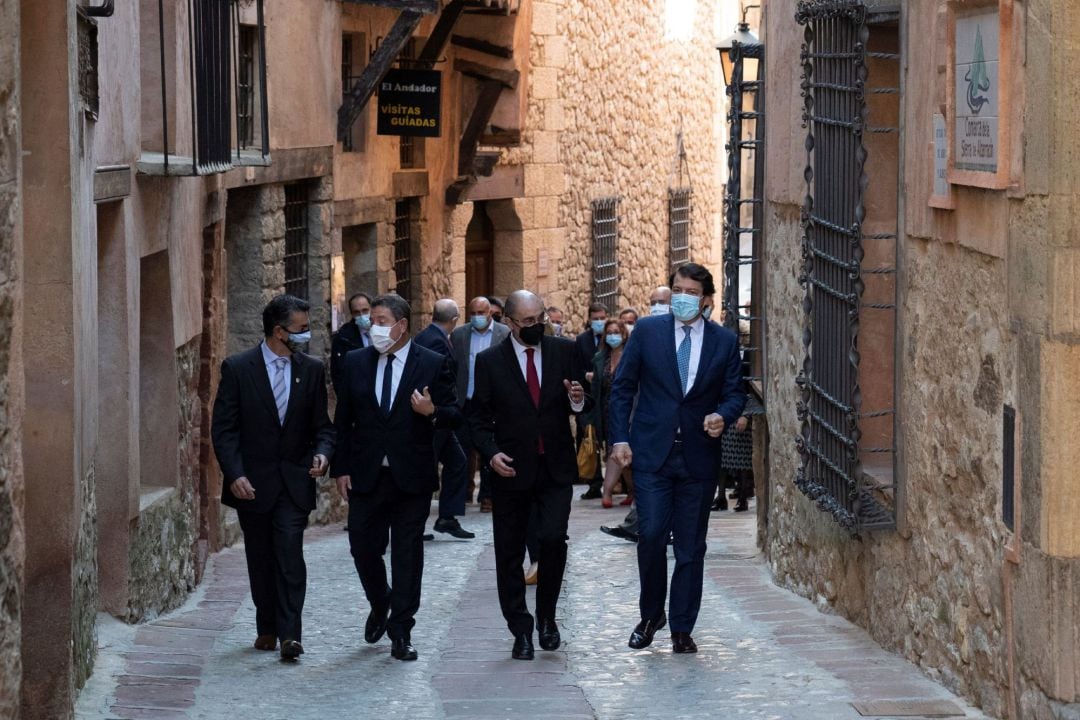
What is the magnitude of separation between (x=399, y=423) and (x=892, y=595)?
7.43 feet

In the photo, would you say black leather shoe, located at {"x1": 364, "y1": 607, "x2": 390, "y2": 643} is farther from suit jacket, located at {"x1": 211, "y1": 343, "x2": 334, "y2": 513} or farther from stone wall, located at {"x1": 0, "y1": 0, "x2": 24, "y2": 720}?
stone wall, located at {"x1": 0, "y1": 0, "x2": 24, "y2": 720}

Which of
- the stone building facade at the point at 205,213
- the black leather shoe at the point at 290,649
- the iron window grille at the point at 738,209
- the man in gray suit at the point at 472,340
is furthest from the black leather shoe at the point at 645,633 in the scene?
the man in gray suit at the point at 472,340

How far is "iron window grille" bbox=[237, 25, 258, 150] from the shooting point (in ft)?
44.3

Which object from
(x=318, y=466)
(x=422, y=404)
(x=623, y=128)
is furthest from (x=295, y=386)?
(x=623, y=128)

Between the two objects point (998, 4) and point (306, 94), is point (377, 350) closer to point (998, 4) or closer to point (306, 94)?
point (998, 4)

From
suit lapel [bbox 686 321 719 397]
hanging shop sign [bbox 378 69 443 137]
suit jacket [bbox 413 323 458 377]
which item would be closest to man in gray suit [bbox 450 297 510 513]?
suit jacket [bbox 413 323 458 377]

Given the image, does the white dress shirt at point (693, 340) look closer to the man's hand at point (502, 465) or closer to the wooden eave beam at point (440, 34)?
the man's hand at point (502, 465)

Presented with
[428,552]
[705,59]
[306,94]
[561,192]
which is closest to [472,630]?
[428,552]

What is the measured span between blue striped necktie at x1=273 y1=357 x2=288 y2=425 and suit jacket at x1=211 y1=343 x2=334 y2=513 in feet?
0.06

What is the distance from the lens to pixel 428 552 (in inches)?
479

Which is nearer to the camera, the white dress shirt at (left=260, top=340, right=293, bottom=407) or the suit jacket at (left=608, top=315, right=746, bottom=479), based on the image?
the suit jacket at (left=608, top=315, right=746, bottom=479)

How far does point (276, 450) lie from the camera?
8125 millimetres

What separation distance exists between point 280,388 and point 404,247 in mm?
11079

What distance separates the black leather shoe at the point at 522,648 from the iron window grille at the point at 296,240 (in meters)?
7.75
